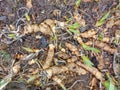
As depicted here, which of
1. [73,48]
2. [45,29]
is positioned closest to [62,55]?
[73,48]

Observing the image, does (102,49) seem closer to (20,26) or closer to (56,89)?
(56,89)

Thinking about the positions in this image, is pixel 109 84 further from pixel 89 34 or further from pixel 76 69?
pixel 89 34

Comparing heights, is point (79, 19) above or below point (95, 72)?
above

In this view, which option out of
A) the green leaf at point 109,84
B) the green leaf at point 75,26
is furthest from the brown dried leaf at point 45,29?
the green leaf at point 109,84

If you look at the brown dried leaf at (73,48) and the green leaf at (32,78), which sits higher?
the brown dried leaf at (73,48)

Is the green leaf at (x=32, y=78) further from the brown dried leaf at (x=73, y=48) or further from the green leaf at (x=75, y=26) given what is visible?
the green leaf at (x=75, y=26)

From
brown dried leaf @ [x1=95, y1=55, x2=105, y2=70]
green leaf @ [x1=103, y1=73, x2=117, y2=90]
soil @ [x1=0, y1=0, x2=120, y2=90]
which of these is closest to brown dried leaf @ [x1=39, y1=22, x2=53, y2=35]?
soil @ [x1=0, y1=0, x2=120, y2=90]

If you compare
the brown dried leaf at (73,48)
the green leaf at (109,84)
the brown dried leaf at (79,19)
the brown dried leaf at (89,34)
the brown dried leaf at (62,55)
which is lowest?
the green leaf at (109,84)

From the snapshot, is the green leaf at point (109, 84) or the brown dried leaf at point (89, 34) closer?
the green leaf at point (109, 84)
